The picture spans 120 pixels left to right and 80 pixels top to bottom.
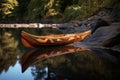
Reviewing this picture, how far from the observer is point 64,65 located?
1289 cm

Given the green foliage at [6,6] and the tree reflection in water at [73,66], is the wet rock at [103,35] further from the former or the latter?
the green foliage at [6,6]

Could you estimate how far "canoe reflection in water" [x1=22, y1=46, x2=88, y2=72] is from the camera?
13731 millimetres

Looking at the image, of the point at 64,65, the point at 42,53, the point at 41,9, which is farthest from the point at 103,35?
the point at 41,9

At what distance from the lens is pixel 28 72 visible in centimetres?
1152

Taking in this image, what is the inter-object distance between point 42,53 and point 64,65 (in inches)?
145

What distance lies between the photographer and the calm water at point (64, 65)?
1072 centimetres

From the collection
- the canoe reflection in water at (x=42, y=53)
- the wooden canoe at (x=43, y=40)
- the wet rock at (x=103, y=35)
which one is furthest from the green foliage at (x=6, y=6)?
the canoe reflection in water at (x=42, y=53)

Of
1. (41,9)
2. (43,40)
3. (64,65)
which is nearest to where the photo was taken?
(64,65)

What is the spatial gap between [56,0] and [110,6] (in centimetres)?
2381

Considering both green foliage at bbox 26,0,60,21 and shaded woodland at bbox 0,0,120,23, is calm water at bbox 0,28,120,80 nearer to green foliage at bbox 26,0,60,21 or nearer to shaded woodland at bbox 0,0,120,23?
shaded woodland at bbox 0,0,120,23

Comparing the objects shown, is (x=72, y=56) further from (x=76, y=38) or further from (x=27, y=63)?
(x=76, y=38)

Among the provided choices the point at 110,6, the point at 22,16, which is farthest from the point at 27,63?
the point at 22,16

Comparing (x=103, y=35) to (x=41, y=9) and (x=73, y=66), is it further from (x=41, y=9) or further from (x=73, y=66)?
(x=41, y=9)

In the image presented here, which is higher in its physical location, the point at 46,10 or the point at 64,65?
the point at 64,65
